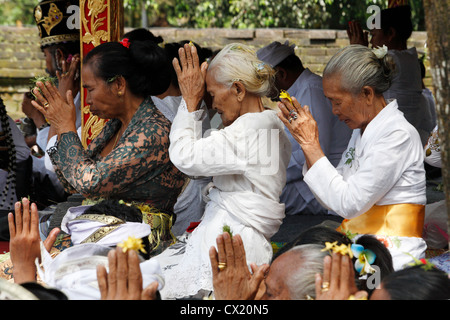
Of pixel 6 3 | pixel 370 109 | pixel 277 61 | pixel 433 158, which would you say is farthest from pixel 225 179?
pixel 6 3

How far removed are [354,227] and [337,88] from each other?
656 millimetres

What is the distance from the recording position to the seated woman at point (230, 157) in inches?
117

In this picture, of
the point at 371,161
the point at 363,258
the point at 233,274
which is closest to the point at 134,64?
the point at 371,161

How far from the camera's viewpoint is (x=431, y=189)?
6684 millimetres

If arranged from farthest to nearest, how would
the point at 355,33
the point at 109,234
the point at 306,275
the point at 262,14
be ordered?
the point at 262,14, the point at 355,33, the point at 109,234, the point at 306,275

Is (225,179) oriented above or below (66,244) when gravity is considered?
above

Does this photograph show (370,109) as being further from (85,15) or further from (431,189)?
(431,189)

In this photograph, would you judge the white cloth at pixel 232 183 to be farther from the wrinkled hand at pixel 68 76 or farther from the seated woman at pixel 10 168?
the seated woman at pixel 10 168

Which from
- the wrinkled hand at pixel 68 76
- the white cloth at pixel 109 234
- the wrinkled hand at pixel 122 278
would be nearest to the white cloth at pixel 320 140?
the wrinkled hand at pixel 68 76

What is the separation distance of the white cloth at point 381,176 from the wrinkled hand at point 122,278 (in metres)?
1.11

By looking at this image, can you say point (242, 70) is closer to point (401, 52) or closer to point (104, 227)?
point (104, 227)

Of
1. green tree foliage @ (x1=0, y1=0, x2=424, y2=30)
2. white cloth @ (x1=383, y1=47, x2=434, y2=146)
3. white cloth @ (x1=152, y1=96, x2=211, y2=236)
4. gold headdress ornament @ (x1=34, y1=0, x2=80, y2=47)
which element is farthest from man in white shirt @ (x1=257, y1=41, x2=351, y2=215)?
green tree foliage @ (x1=0, y1=0, x2=424, y2=30)

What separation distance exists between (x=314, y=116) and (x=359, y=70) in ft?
8.36

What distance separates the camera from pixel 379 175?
288cm
